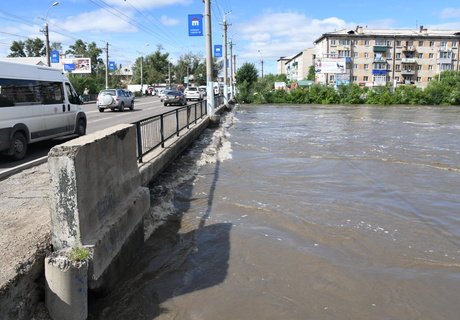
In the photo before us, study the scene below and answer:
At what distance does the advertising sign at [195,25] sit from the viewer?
24734 mm

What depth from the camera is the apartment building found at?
109 meters

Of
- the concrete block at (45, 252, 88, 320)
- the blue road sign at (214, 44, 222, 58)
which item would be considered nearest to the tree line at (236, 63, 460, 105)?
the blue road sign at (214, 44, 222, 58)

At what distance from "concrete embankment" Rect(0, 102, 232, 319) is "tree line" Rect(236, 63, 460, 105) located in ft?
182

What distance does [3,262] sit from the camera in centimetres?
365

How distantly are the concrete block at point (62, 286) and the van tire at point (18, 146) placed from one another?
7.25 metres

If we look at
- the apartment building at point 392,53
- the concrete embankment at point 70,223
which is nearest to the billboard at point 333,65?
the apartment building at point 392,53

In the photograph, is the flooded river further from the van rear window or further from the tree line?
the tree line

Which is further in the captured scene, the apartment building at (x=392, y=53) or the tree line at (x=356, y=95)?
the apartment building at (x=392, y=53)

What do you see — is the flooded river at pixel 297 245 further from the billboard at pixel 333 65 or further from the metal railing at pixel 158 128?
the billboard at pixel 333 65

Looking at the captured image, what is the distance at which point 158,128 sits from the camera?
37.0ft

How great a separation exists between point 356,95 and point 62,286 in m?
59.5

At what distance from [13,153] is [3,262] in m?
7.43

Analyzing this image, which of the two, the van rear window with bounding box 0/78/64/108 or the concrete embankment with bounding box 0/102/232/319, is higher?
the van rear window with bounding box 0/78/64/108

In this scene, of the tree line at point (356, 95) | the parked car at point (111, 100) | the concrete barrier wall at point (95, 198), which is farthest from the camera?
the tree line at point (356, 95)
